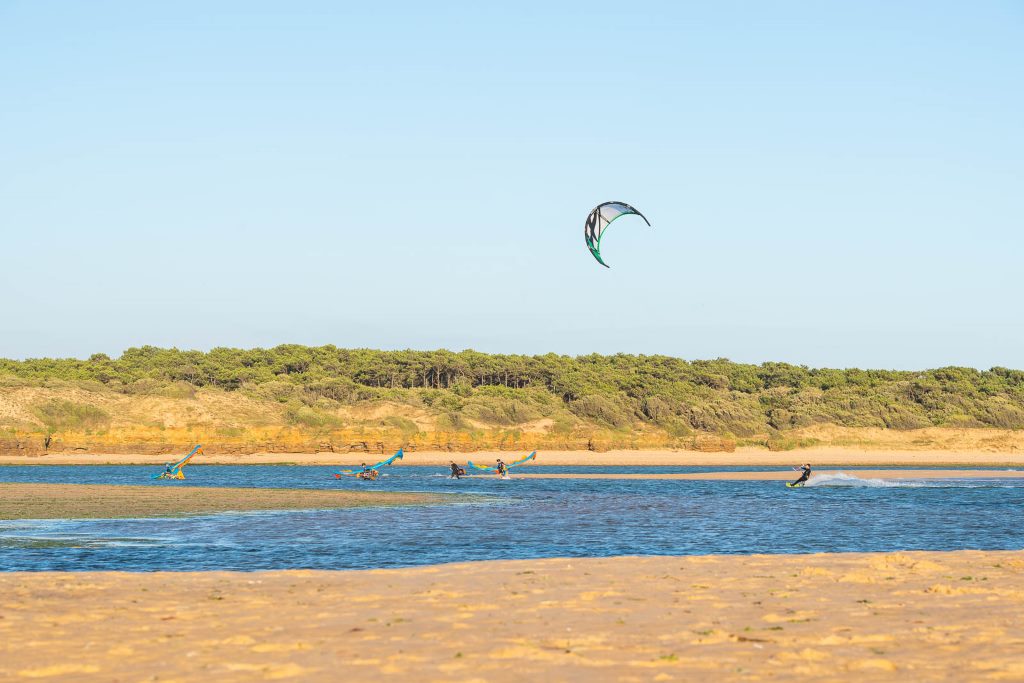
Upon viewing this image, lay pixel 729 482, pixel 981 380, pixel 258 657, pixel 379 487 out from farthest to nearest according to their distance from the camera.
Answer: pixel 981 380 → pixel 729 482 → pixel 379 487 → pixel 258 657

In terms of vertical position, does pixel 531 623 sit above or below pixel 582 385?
below

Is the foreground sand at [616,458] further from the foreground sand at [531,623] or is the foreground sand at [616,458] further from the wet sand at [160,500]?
the foreground sand at [531,623]

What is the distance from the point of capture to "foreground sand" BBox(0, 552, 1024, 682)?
9.46 meters

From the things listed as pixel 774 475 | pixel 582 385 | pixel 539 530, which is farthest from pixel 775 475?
pixel 582 385

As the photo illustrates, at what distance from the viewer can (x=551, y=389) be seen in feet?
342

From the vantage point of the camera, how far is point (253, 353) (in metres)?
117

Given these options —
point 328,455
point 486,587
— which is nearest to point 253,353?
point 328,455

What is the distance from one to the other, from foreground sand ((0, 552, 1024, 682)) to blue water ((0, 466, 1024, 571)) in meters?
3.61

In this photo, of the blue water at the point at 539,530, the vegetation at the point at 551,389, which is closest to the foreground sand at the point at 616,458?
the vegetation at the point at 551,389

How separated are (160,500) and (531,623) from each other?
26955 mm

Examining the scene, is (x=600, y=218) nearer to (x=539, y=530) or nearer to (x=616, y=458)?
(x=539, y=530)

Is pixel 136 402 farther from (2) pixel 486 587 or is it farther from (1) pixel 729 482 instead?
(2) pixel 486 587

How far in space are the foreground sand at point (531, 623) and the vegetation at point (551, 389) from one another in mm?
65464

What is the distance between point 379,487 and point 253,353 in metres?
74.9
